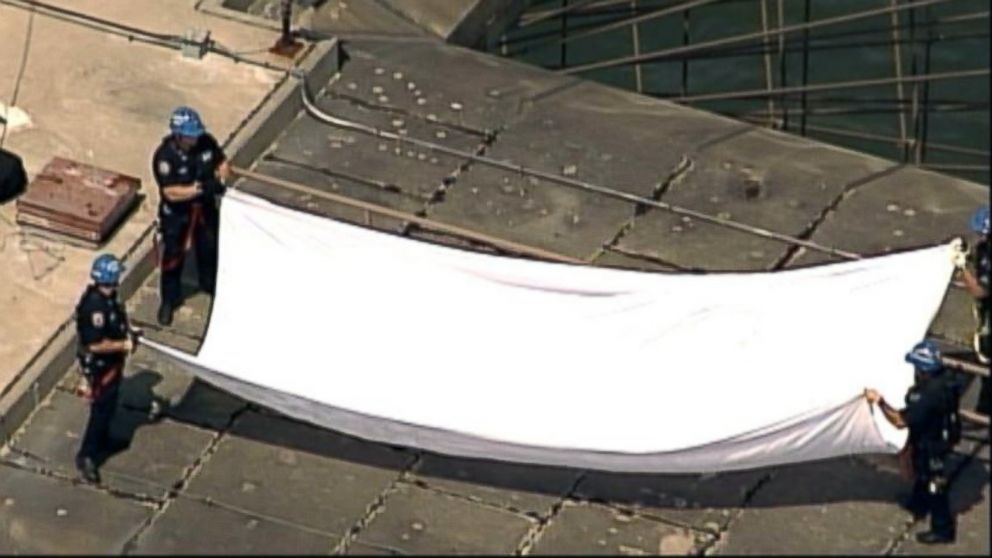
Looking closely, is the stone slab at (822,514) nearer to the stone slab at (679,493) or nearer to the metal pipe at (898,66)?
the stone slab at (679,493)

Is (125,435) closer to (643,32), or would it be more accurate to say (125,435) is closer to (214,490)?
(214,490)

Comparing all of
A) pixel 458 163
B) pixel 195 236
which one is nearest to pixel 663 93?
pixel 458 163

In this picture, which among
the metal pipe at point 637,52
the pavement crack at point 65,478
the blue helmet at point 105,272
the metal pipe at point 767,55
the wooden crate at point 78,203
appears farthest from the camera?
the metal pipe at point 637,52

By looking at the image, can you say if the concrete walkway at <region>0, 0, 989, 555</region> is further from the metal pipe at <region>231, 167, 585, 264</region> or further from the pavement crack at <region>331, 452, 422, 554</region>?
the metal pipe at <region>231, 167, 585, 264</region>

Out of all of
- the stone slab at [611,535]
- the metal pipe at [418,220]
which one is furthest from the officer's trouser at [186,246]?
the stone slab at [611,535]

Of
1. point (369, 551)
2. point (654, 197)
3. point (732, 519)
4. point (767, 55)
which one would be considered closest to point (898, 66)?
point (767, 55)

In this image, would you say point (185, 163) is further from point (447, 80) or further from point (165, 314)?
point (447, 80)

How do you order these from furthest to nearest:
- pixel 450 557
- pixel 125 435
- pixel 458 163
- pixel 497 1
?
pixel 497 1 → pixel 458 163 → pixel 125 435 → pixel 450 557
